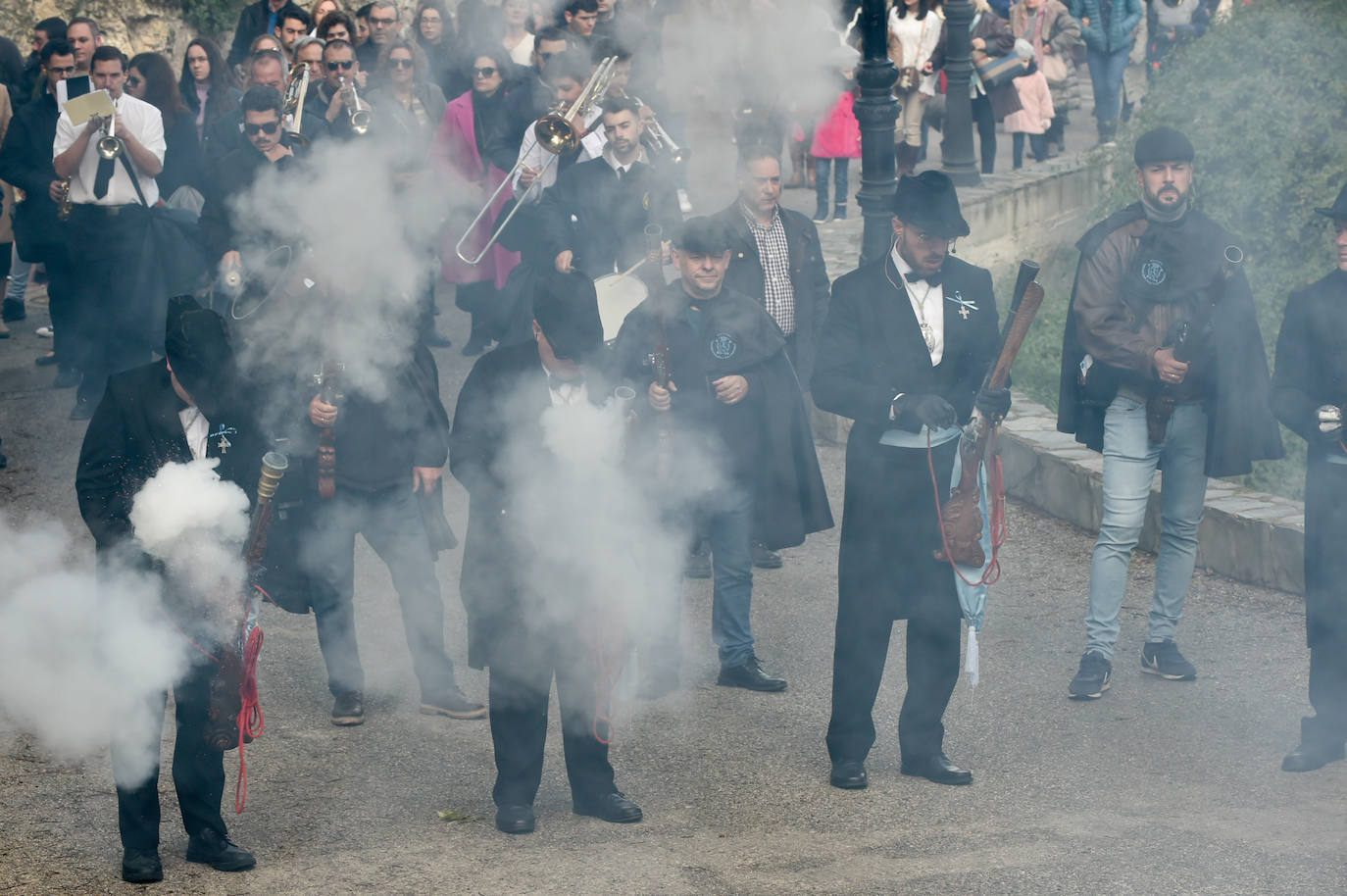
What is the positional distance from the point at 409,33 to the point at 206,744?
8572 millimetres

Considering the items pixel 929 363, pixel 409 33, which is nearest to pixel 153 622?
pixel 929 363

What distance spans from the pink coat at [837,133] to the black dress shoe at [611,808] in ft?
26.1

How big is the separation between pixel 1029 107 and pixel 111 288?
8.40m

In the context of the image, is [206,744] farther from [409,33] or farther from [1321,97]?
[409,33]

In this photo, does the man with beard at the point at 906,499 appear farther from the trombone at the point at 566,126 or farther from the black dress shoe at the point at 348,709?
the trombone at the point at 566,126

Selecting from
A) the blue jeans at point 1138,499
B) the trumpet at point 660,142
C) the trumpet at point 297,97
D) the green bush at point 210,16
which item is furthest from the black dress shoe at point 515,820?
the green bush at point 210,16

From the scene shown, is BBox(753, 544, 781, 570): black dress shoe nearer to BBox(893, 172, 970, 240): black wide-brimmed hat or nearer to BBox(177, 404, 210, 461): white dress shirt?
BBox(893, 172, 970, 240): black wide-brimmed hat

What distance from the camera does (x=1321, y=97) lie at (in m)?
9.46

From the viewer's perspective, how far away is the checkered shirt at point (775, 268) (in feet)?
23.1

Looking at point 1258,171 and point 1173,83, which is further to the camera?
point 1173,83

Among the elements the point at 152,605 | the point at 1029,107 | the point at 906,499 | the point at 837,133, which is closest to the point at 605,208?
the point at 906,499

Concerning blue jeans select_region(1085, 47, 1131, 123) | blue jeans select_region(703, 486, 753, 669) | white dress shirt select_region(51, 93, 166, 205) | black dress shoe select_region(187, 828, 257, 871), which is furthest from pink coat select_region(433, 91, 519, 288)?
blue jeans select_region(1085, 47, 1131, 123)

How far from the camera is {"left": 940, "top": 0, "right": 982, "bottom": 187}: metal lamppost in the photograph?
12.3 m

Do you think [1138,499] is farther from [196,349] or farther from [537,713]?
[196,349]
